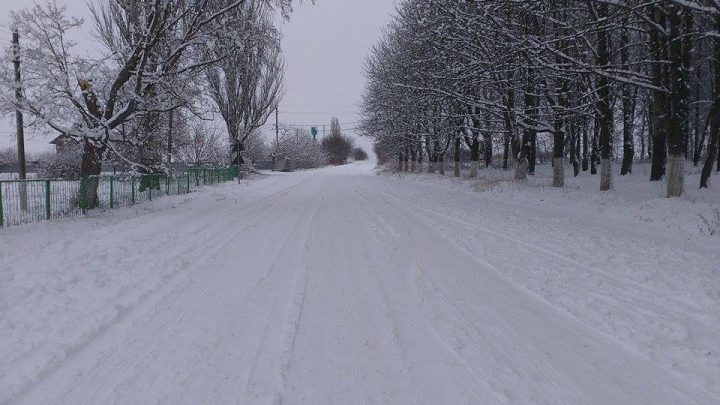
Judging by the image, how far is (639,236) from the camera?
8945 millimetres

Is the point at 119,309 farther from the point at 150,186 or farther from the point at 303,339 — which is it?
the point at 150,186

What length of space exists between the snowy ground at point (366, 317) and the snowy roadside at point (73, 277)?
0.03 metres

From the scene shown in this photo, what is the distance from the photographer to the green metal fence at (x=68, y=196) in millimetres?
11219

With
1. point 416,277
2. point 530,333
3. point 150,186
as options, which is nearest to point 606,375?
point 530,333

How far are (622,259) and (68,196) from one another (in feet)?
48.1

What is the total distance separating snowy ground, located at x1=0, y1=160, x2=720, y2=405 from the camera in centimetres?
338

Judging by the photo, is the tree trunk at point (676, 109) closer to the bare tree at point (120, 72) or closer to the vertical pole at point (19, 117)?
the bare tree at point (120, 72)

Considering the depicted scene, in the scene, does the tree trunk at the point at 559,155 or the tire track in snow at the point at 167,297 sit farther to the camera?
the tree trunk at the point at 559,155

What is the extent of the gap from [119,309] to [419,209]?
10.1 m

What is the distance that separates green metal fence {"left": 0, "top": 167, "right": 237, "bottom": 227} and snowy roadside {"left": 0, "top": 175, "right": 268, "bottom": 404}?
0.56 meters

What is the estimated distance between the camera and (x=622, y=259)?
6.98m

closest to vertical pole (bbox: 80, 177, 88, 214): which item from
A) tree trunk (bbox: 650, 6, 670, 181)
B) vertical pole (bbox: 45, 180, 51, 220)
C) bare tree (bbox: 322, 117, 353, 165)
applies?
vertical pole (bbox: 45, 180, 51, 220)

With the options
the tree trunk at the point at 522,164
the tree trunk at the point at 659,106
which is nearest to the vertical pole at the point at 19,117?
the tree trunk at the point at 659,106

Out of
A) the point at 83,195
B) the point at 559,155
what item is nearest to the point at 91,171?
the point at 83,195
